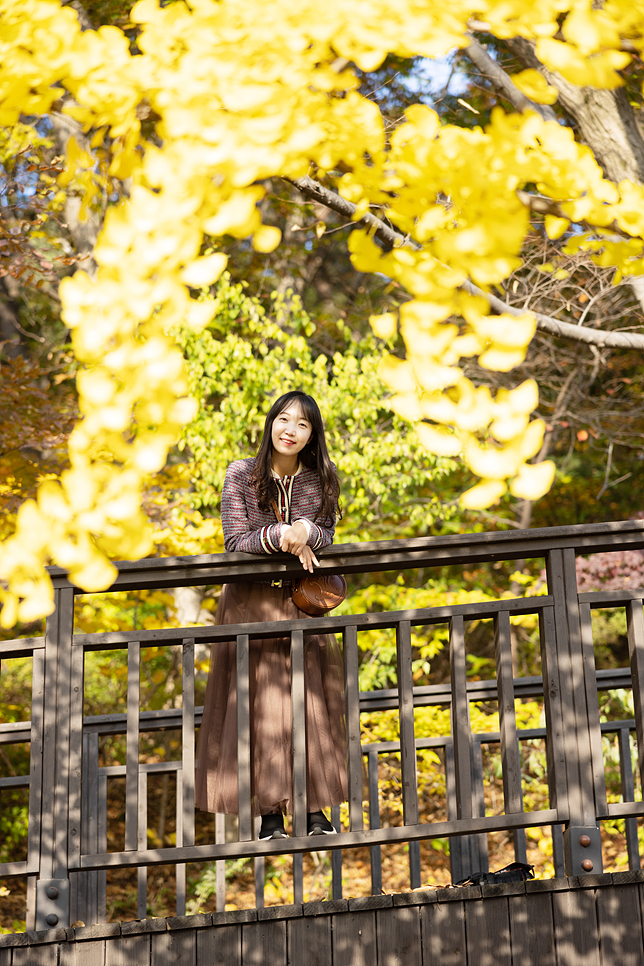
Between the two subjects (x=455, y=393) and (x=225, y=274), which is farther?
(x=225, y=274)

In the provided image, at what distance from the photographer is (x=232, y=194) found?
1.36 metres

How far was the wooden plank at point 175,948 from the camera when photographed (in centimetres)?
242

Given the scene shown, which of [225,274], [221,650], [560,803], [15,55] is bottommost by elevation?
[560,803]

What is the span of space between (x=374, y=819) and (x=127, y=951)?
4.28ft

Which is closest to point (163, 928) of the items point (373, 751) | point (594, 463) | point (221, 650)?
point (221, 650)

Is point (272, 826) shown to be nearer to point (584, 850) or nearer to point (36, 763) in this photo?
point (36, 763)

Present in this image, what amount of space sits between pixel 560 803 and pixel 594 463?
705 cm

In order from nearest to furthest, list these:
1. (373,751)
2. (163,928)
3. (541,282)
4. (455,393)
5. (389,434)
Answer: (455,393)
(163,928)
(373,751)
(541,282)
(389,434)

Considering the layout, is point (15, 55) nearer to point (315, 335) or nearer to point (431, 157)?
point (431, 157)

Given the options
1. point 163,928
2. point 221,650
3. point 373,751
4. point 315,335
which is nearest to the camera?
point 163,928

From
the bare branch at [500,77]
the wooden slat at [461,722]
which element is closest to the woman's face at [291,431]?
the wooden slat at [461,722]

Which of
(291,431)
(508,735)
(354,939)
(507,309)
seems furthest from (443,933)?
(507,309)

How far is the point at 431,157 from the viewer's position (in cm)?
156

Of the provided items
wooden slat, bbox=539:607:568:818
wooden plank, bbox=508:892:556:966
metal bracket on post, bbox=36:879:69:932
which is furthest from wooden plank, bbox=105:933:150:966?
wooden slat, bbox=539:607:568:818
